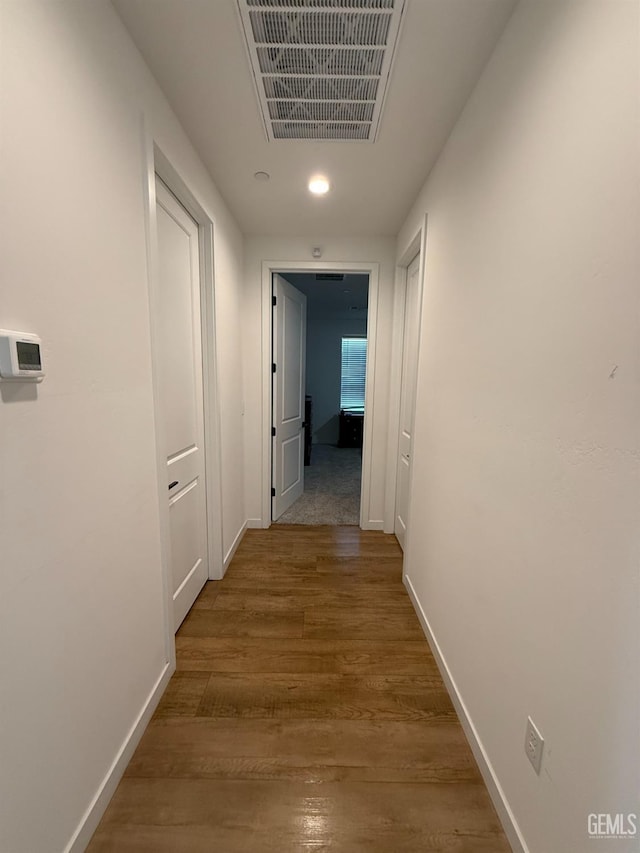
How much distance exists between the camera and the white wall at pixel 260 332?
8.90ft

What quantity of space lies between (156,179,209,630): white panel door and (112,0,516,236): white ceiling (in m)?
0.40

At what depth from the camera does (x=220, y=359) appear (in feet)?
7.05

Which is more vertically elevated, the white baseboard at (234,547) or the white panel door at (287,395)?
the white panel door at (287,395)

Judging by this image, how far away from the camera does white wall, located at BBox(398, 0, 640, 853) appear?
665 mm

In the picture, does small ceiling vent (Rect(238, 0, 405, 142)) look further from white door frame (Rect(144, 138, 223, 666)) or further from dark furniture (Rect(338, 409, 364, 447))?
dark furniture (Rect(338, 409, 364, 447))

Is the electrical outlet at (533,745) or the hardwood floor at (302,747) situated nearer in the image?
the electrical outlet at (533,745)

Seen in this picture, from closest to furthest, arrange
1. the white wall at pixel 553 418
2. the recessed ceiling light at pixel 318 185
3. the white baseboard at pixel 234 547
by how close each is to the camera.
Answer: the white wall at pixel 553 418, the recessed ceiling light at pixel 318 185, the white baseboard at pixel 234 547

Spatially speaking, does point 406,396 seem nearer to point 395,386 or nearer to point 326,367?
point 395,386

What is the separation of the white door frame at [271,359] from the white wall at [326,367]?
12.9 feet

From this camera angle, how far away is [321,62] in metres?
1.25

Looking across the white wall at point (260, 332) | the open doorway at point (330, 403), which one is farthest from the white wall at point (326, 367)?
the white wall at point (260, 332)

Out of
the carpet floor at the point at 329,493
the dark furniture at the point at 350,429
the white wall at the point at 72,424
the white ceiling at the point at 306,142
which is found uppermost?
the white ceiling at the point at 306,142

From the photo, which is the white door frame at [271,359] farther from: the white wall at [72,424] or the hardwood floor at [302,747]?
the white wall at [72,424]

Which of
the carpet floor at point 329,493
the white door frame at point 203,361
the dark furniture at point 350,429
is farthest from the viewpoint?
the dark furniture at point 350,429
